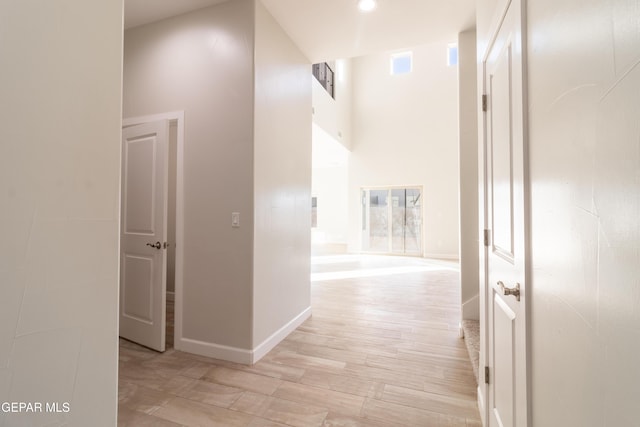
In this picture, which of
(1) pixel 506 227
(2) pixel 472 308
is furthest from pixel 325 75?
(1) pixel 506 227

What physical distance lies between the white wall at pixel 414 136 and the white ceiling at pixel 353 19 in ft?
18.8

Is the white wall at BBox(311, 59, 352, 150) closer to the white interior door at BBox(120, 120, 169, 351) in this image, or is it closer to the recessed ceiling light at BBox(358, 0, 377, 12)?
the recessed ceiling light at BBox(358, 0, 377, 12)

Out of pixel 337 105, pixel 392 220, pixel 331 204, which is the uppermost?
pixel 337 105

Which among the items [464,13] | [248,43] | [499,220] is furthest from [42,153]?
[464,13]

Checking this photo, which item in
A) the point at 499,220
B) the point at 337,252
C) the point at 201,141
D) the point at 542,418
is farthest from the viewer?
the point at 337,252

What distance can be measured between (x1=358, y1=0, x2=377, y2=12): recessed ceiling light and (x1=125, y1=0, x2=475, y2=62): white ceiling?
5 centimetres

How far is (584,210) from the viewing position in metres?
0.70

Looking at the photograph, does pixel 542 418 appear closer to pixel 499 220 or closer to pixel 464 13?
pixel 499 220

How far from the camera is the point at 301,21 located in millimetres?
2822

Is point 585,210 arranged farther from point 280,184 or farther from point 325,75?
point 325,75

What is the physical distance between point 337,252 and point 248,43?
7.85 meters

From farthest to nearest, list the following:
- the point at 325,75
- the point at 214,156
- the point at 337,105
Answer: the point at 337,105, the point at 325,75, the point at 214,156

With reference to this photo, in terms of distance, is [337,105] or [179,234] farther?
[337,105]

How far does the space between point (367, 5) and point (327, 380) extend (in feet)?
10.4
